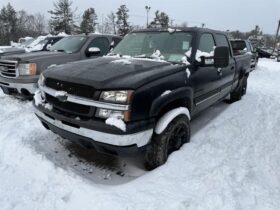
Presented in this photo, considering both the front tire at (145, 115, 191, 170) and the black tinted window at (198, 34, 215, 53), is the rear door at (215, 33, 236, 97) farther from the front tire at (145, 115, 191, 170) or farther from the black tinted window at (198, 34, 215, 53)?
the front tire at (145, 115, 191, 170)

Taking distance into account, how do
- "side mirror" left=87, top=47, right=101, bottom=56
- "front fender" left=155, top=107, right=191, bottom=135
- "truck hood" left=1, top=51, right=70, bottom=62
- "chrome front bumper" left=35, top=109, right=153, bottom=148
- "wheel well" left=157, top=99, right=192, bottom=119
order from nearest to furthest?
1. "chrome front bumper" left=35, top=109, right=153, bottom=148
2. "front fender" left=155, top=107, right=191, bottom=135
3. "wheel well" left=157, top=99, right=192, bottom=119
4. "truck hood" left=1, top=51, right=70, bottom=62
5. "side mirror" left=87, top=47, right=101, bottom=56

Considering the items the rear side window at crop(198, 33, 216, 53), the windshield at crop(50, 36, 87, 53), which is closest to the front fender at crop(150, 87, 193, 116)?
the rear side window at crop(198, 33, 216, 53)

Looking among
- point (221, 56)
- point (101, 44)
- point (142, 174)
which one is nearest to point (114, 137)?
point (142, 174)

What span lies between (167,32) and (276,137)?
257 centimetres

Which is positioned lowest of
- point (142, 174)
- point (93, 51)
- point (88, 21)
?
point (142, 174)

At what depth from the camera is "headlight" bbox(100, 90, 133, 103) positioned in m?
3.05

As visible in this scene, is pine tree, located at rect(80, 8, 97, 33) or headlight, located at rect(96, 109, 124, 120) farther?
pine tree, located at rect(80, 8, 97, 33)

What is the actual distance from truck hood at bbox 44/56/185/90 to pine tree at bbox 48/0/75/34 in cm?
4111

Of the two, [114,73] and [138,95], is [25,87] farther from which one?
[138,95]

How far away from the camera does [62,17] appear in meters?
43.9

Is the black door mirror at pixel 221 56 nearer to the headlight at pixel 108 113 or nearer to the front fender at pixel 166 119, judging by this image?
the front fender at pixel 166 119

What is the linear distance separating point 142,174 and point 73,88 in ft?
4.60

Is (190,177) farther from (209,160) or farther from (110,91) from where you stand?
(110,91)

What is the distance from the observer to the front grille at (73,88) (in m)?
3.18
